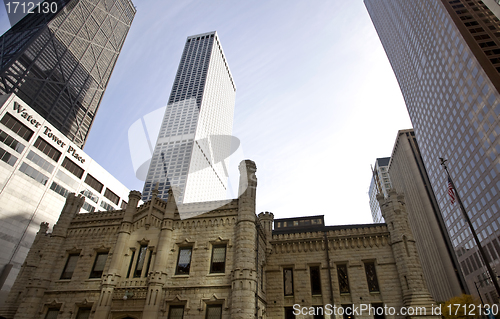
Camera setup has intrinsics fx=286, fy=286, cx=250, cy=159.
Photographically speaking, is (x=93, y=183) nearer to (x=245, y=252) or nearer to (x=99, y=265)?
(x=99, y=265)

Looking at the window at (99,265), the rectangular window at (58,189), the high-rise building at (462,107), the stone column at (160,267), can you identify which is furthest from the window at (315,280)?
the high-rise building at (462,107)

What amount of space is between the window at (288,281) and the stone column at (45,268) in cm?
1993

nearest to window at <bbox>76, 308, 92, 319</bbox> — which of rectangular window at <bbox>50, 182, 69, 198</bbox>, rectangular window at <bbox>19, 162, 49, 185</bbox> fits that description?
rectangular window at <bbox>19, 162, 49, 185</bbox>

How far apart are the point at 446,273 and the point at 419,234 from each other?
63.3 feet

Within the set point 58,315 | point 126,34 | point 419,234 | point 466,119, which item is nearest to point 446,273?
point 419,234

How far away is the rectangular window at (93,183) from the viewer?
68.4 m

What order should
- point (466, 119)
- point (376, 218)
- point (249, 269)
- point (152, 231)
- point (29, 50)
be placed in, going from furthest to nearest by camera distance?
point (376, 218), point (29, 50), point (466, 119), point (152, 231), point (249, 269)

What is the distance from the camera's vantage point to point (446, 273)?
98.5 meters

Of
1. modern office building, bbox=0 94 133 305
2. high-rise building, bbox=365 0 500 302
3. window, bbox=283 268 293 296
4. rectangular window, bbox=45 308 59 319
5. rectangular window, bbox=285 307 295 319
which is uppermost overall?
high-rise building, bbox=365 0 500 302

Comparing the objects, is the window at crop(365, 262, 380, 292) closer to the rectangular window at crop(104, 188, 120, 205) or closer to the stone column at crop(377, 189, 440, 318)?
the stone column at crop(377, 189, 440, 318)

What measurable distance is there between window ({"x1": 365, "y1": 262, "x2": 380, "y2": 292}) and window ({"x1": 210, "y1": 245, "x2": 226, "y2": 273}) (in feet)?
41.6

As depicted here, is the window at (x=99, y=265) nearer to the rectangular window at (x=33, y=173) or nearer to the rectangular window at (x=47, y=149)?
Result: the rectangular window at (x=33, y=173)

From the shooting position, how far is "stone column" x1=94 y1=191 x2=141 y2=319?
21.1m

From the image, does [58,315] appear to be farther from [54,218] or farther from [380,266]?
[54,218]
